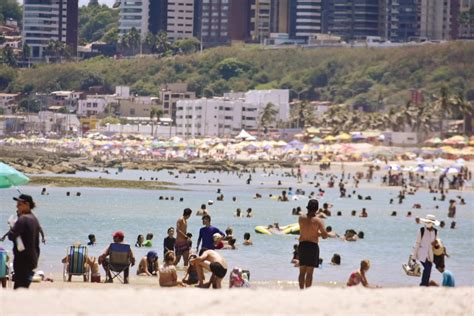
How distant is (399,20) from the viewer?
19312cm

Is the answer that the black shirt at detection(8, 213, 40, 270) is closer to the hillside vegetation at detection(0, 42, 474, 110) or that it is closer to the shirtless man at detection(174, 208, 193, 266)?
the shirtless man at detection(174, 208, 193, 266)

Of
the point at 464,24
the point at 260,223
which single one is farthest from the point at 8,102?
the point at 260,223

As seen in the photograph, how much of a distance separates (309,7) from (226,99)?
48.2m

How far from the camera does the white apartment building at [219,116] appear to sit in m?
145

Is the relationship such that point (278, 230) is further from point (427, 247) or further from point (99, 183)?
point (99, 183)

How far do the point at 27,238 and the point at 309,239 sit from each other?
3.98 m

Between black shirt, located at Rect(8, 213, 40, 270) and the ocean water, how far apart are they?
901 cm

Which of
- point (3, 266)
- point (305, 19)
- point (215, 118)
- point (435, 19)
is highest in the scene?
point (435, 19)

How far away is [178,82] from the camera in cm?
18525

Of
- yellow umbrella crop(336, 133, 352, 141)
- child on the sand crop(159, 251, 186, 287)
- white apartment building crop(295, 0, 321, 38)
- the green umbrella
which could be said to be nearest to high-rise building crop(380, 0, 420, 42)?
white apartment building crop(295, 0, 321, 38)

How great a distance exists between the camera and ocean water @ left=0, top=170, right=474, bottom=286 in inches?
1050

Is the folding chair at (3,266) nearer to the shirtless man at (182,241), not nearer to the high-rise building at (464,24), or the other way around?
the shirtless man at (182,241)

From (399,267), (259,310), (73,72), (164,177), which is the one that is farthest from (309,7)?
(259,310)

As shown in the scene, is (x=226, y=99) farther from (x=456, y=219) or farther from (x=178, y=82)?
(x=456, y=219)
